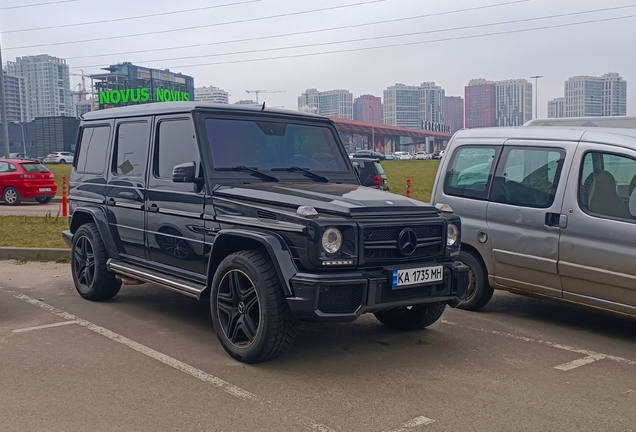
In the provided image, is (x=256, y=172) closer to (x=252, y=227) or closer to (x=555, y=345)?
(x=252, y=227)

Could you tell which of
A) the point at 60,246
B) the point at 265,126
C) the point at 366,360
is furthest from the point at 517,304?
the point at 60,246

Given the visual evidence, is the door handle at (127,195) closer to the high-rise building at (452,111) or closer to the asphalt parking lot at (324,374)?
the asphalt parking lot at (324,374)

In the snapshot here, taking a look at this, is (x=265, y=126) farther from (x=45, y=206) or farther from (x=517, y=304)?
(x=45, y=206)

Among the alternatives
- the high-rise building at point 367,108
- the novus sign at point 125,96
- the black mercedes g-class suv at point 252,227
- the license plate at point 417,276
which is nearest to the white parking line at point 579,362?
the black mercedes g-class suv at point 252,227

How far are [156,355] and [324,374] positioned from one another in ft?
4.65

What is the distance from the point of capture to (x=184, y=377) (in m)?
5.17

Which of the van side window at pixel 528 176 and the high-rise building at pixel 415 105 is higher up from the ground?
the high-rise building at pixel 415 105

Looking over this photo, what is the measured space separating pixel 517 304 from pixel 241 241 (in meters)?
3.77

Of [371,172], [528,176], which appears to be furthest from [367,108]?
[528,176]

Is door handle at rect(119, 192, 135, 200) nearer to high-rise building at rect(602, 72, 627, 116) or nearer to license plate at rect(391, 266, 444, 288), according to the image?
license plate at rect(391, 266, 444, 288)

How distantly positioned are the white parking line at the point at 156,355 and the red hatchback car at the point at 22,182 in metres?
14.9

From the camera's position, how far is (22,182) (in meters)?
21.5

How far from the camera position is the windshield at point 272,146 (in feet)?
21.0

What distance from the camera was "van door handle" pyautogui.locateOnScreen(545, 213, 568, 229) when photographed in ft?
21.3
